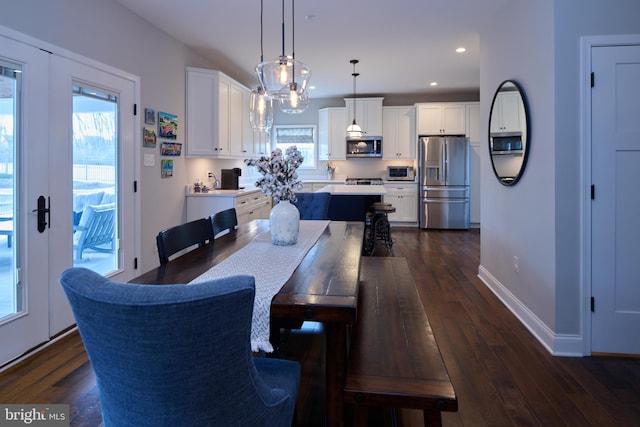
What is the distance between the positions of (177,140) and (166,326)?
4.09 m

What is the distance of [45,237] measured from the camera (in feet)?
9.02

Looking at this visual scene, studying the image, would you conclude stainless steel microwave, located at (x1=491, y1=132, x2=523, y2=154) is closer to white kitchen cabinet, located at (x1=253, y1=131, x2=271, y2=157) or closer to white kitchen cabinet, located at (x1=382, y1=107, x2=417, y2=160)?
white kitchen cabinet, located at (x1=253, y1=131, x2=271, y2=157)

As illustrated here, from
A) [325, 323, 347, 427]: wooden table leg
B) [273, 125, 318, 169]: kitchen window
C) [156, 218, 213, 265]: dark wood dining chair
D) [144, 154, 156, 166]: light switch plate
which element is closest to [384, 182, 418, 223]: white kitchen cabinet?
[273, 125, 318, 169]: kitchen window

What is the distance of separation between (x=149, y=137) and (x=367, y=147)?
4902 mm

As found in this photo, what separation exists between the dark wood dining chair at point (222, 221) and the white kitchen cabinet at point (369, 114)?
5.58 metres

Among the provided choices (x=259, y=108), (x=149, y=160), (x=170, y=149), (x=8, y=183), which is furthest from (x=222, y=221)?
(x=170, y=149)

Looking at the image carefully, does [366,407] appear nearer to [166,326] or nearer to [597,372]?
[166,326]

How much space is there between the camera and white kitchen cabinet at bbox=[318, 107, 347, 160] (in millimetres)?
8102

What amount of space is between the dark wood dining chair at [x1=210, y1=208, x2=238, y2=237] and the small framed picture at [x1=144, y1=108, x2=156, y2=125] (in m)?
1.75

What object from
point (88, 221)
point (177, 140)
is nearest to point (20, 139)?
point (88, 221)

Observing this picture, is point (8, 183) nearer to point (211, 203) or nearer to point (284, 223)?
point (284, 223)

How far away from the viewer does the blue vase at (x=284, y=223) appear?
88.4 inches

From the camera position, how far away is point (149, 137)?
157 inches

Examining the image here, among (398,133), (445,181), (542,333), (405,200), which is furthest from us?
(398,133)
